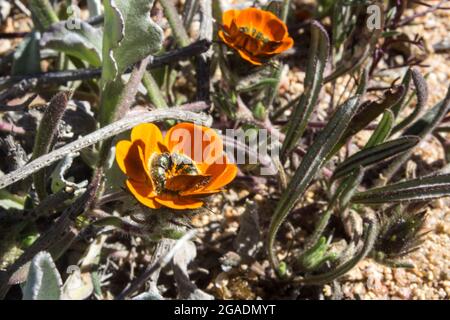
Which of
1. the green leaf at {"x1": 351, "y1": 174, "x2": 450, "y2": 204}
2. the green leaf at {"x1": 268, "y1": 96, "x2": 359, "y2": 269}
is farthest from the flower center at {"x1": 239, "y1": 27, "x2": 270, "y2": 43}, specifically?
the green leaf at {"x1": 351, "y1": 174, "x2": 450, "y2": 204}

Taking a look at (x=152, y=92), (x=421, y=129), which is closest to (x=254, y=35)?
(x=152, y=92)

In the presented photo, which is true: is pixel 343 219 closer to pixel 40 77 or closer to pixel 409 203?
pixel 409 203

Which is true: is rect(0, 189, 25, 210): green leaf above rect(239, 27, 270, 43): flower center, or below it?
below

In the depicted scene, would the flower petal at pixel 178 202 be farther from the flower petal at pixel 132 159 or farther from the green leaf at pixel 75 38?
the green leaf at pixel 75 38

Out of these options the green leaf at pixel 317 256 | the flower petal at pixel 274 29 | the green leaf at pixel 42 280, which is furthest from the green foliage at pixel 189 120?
the green leaf at pixel 42 280

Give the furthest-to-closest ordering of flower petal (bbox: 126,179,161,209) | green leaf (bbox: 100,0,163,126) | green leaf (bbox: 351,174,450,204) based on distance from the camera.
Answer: green leaf (bbox: 351,174,450,204)
green leaf (bbox: 100,0,163,126)
flower petal (bbox: 126,179,161,209)

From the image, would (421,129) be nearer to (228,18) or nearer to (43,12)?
(228,18)

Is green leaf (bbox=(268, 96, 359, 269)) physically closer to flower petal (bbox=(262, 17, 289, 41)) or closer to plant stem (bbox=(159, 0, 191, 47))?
flower petal (bbox=(262, 17, 289, 41))
